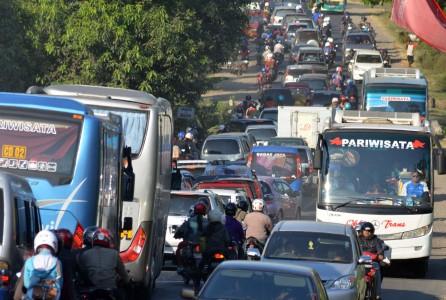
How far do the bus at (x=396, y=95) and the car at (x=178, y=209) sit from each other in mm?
21535

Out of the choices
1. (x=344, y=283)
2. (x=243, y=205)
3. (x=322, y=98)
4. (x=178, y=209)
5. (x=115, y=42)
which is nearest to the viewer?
(x=344, y=283)

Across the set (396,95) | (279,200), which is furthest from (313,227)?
(396,95)

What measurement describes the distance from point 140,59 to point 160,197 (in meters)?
17.2

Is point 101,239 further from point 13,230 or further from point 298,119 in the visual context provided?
point 298,119

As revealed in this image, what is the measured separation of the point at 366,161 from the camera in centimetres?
2502

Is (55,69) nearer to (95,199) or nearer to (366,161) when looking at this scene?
(366,161)

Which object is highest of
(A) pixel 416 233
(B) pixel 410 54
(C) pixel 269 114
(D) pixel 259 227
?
(B) pixel 410 54

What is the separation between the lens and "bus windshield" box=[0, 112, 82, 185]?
15.5 m

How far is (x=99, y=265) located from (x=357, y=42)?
65906 mm

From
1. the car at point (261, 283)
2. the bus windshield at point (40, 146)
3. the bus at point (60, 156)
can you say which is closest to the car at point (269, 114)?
the bus at point (60, 156)

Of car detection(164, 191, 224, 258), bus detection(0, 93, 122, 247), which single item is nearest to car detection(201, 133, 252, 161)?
car detection(164, 191, 224, 258)

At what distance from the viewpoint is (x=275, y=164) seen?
38875 mm

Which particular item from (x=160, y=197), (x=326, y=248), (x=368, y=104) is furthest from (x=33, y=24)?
(x=326, y=248)

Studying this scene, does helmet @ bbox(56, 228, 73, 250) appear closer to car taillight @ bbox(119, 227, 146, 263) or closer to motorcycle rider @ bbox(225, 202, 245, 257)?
car taillight @ bbox(119, 227, 146, 263)
